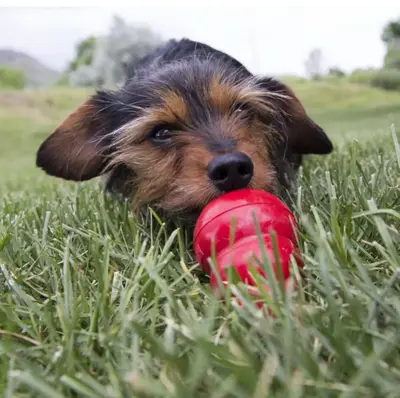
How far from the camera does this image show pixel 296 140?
104 inches

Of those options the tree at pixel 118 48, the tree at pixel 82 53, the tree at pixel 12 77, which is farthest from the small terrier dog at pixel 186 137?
A: the tree at pixel 82 53

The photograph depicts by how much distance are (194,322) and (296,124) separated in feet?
5.67

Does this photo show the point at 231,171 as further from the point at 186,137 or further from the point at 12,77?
the point at 12,77

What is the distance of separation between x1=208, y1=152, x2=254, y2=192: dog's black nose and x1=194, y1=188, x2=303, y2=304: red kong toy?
0.51 ft

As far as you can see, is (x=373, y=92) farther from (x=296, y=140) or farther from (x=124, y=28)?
(x=296, y=140)

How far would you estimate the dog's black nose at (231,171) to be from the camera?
1744 mm

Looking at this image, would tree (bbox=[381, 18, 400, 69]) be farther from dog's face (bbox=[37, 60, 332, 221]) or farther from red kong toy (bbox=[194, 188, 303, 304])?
red kong toy (bbox=[194, 188, 303, 304])

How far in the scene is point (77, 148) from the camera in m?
2.41

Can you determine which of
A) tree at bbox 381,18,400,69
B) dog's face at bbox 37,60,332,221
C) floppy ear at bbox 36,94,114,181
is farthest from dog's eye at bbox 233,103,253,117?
tree at bbox 381,18,400,69

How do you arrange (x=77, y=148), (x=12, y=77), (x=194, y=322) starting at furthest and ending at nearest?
(x=12, y=77), (x=77, y=148), (x=194, y=322)

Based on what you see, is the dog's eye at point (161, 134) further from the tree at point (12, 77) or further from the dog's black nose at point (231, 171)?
the tree at point (12, 77)

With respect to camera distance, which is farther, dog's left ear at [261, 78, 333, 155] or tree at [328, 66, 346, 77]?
tree at [328, 66, 346, 77]

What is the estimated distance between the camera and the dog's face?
1854mm

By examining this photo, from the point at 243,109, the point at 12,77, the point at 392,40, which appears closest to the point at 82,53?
the point at 12,77
